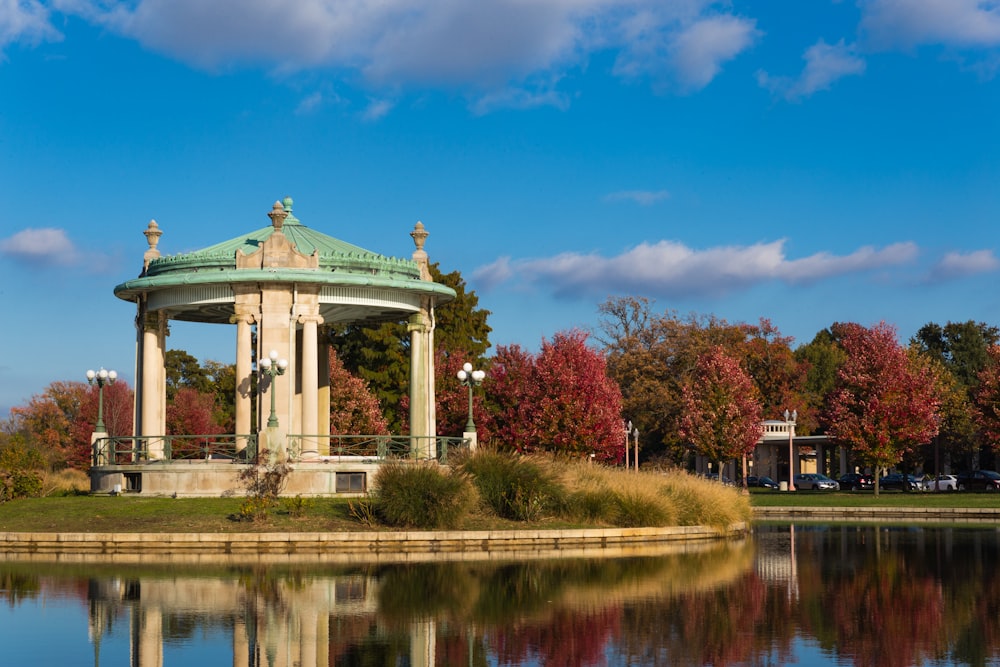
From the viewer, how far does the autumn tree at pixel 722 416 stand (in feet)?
195

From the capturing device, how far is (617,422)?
52438mm

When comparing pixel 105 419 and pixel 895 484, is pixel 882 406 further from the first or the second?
pixel 105 419

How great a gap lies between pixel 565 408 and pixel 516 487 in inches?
895

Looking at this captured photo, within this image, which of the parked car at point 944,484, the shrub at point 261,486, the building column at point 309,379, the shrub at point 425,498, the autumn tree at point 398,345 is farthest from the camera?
the parked car at point 944,484

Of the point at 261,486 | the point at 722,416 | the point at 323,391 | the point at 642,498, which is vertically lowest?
the point at 642,498

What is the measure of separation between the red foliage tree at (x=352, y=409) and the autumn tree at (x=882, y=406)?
67.6 feet

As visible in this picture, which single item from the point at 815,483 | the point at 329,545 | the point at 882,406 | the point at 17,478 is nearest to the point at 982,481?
the point at 815,483

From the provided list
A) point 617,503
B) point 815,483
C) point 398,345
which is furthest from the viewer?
point 815,483

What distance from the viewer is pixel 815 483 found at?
7469cm

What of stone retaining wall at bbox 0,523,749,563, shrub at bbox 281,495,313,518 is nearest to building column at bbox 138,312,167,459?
shrub at bbox 281,495,313,518

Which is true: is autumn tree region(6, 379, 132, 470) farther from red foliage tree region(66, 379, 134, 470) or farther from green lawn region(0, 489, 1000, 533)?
green lawn region(0, 489, 1000, 533)

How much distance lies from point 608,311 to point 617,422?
34865 mm

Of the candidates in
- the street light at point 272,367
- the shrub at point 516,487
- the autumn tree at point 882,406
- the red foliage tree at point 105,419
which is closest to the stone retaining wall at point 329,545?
the shrub at point 516,487

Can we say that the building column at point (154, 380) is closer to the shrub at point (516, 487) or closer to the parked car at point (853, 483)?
the shrub at point (516, 487)
